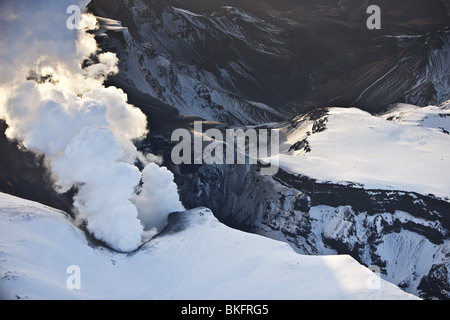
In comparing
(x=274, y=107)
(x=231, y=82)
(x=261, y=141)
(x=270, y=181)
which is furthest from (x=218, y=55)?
(x=270, y=181)

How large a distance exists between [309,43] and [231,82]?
51029 mm

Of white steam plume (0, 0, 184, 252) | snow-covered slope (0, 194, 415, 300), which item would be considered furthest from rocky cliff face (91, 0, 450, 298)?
snow-covered slope (0, 194, 415, 300)

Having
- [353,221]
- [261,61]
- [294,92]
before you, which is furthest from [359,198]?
[261,61]

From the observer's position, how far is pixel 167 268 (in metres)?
35.7

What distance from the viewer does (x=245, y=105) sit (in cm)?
12912

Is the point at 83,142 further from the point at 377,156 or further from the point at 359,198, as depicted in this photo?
the point at 377,156

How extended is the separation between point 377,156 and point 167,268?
117 ft

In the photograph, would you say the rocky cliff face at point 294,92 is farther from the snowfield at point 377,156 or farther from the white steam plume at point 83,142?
the white steam plume at point 83,142

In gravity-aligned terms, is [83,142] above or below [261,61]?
below

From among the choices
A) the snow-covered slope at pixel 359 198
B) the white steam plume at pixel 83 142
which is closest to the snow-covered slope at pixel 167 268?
the white steam plume at pixel 83 142

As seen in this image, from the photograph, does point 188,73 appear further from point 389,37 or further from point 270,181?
point 389,37

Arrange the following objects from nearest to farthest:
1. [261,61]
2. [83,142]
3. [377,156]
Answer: [83,142] → [377,156] → [261,61]

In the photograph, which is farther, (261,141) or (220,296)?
(261,141)
